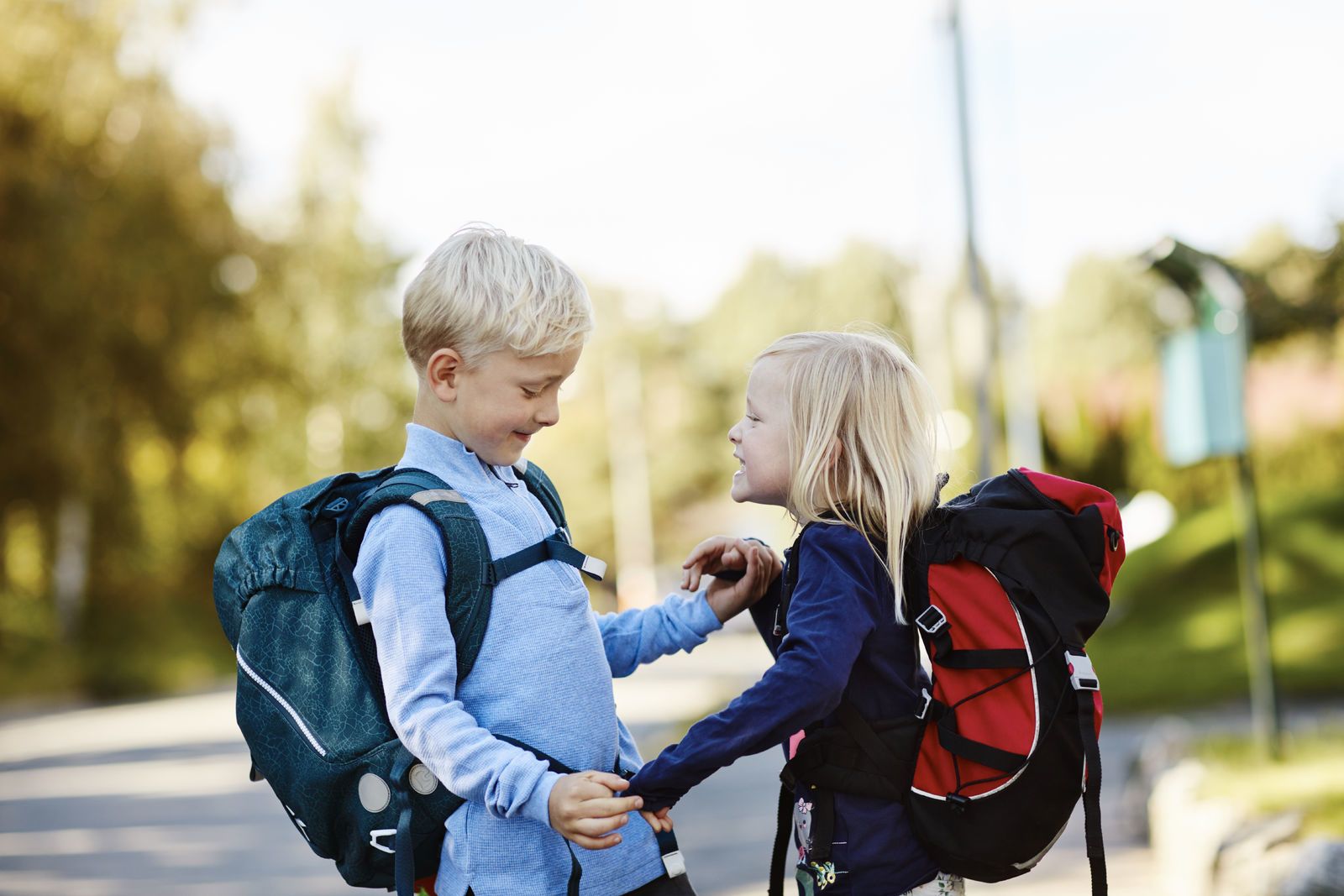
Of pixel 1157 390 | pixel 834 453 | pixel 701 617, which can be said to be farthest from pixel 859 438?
pixel 1157 390

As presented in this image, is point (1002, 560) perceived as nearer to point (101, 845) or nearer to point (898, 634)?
point (898, 634)

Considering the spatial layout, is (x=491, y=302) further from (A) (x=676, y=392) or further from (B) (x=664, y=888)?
(A) (x=676, y=392)

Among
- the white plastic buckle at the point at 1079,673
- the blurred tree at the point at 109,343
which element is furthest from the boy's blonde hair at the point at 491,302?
the blurred tree at the point at 109,343

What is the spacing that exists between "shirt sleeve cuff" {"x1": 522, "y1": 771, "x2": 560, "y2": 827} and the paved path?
389cm

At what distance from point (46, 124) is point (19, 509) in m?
6.03

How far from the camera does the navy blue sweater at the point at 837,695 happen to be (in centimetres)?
199

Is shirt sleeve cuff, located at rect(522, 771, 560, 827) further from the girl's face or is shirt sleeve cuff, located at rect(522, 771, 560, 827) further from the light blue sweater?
the girl's face

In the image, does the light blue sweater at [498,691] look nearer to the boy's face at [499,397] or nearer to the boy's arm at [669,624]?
the boy's face at [499,397]

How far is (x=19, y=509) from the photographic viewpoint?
20.8 meters

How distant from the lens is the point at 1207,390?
6.83 m

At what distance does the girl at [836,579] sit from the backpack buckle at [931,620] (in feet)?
0.12

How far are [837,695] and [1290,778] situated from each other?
4.66m

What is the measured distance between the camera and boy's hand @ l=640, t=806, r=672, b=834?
2072 millimetres

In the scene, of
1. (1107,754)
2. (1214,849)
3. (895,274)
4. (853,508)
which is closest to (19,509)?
(1107,754)
